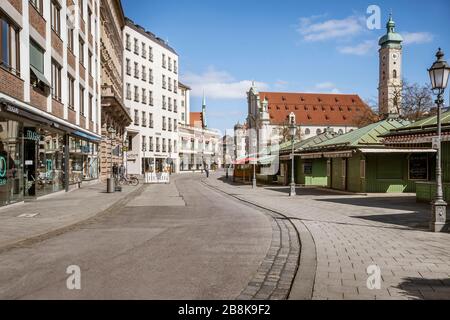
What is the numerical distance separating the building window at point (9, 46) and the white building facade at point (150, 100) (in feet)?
126

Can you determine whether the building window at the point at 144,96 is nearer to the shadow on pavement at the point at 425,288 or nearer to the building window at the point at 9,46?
the building window at the point at 9,46

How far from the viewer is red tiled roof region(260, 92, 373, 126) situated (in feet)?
386

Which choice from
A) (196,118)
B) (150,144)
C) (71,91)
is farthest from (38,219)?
(196,118)

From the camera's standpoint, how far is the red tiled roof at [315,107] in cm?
11756

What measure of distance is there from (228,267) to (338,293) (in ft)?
6.30

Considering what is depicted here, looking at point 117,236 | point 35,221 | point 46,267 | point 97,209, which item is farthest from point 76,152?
point 46,267

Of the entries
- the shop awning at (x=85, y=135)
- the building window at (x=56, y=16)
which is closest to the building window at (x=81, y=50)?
the shop awning at (x=85, y=135)

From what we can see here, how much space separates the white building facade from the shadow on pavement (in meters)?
50.0

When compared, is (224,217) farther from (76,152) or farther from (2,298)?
(76,152)

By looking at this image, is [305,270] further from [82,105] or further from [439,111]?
[82,105]

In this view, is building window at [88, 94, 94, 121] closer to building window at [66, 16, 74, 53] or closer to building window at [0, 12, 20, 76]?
building window at [66, 16, 74, 53]

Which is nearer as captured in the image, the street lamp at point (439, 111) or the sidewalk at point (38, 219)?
the sidewalk at point (38, 219)

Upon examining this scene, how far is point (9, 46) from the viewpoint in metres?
15.0

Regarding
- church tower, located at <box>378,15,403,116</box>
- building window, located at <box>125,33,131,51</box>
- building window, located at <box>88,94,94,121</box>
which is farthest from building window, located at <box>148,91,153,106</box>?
church tower, located at <box>378,15,403,116</box>
